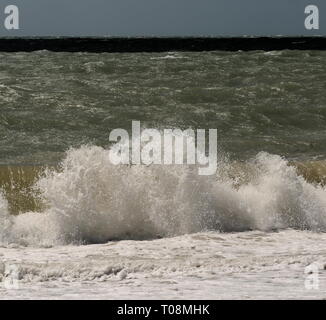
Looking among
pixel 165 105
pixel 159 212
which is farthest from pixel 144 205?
pixel 165 105

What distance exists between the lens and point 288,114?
627 inches

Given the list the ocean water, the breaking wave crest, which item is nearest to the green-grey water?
the ocean water

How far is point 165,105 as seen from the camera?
16734 millimetres

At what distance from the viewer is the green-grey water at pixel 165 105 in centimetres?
1322

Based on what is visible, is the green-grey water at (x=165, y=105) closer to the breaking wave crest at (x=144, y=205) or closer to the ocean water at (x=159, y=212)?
the ocean water at (x=159, y=212)

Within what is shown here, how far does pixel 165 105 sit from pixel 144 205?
29.0ft

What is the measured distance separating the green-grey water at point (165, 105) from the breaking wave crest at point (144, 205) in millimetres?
3213

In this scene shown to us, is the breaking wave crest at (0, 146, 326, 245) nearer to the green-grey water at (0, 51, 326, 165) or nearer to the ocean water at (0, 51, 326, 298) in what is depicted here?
the ocean water at (0, 51, 326, 298)

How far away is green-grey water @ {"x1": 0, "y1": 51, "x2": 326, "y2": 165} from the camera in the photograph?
1322cm

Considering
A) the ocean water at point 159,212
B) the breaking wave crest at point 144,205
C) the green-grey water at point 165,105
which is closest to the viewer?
the ocean water at point 159,212

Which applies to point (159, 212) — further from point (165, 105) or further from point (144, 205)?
point (165, 105)

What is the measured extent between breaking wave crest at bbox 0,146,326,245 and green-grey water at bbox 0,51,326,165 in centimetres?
321

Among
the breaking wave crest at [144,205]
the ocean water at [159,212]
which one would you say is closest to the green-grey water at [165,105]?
the ocean water at [159,212]
